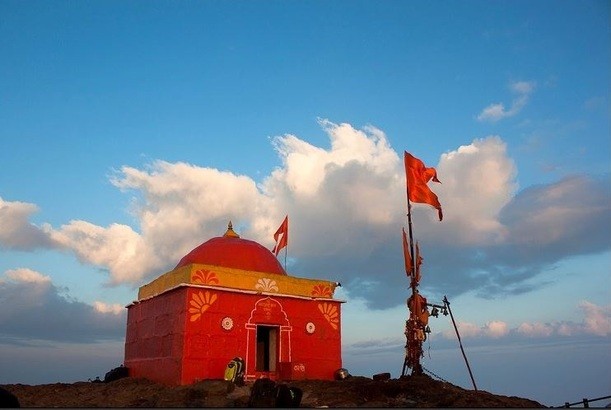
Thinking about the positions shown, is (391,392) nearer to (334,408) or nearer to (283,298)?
(334,408)

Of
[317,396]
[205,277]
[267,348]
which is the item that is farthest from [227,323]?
[317,396]

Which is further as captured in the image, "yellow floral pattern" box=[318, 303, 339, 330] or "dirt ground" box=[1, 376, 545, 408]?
"yellow floral pattern" box=[318, 303, 339, 330]

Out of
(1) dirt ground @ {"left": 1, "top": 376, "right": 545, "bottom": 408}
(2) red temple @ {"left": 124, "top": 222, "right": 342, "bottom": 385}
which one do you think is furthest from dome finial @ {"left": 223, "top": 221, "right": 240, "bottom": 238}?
(1) dirt ground @ {"left": 1, "top": 376, "right": 545, "bottom": 408}

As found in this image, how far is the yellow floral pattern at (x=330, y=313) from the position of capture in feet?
77.9

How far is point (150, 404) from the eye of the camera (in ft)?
57.8

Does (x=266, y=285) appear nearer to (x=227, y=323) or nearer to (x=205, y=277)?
(x=227, y=323)

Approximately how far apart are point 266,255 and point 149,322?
19.3ft

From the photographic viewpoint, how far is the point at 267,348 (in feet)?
77.1

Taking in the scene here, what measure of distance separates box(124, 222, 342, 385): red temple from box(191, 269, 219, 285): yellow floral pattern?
40mm

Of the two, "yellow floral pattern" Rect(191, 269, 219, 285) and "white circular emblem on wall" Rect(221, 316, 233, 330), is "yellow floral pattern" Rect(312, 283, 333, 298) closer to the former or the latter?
"white circular emblem on wall" Rect(221, 316, 233, 330)

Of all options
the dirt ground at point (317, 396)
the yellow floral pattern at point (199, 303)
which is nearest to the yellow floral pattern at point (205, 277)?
the yellow floral pattern at point (199, 303)

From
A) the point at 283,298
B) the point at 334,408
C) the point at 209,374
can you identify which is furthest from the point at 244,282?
the point at 334,408

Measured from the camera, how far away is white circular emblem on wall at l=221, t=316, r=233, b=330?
68.5ft

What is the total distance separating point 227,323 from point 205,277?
2009 millimetres
